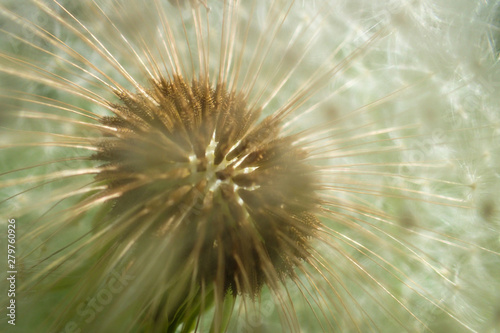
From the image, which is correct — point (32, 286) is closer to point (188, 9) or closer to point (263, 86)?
point (263, 86)

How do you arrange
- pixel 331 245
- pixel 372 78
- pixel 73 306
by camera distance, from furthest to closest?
pixel 372 78
pixel 331 245
pixel 73 306

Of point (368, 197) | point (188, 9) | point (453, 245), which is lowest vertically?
point (453, 245)

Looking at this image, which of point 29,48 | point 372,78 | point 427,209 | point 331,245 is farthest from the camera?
point 372,78

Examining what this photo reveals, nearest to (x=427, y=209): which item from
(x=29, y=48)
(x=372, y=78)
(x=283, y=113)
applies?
(x=372, y=78)

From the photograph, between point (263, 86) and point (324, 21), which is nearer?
point (263, 86)
